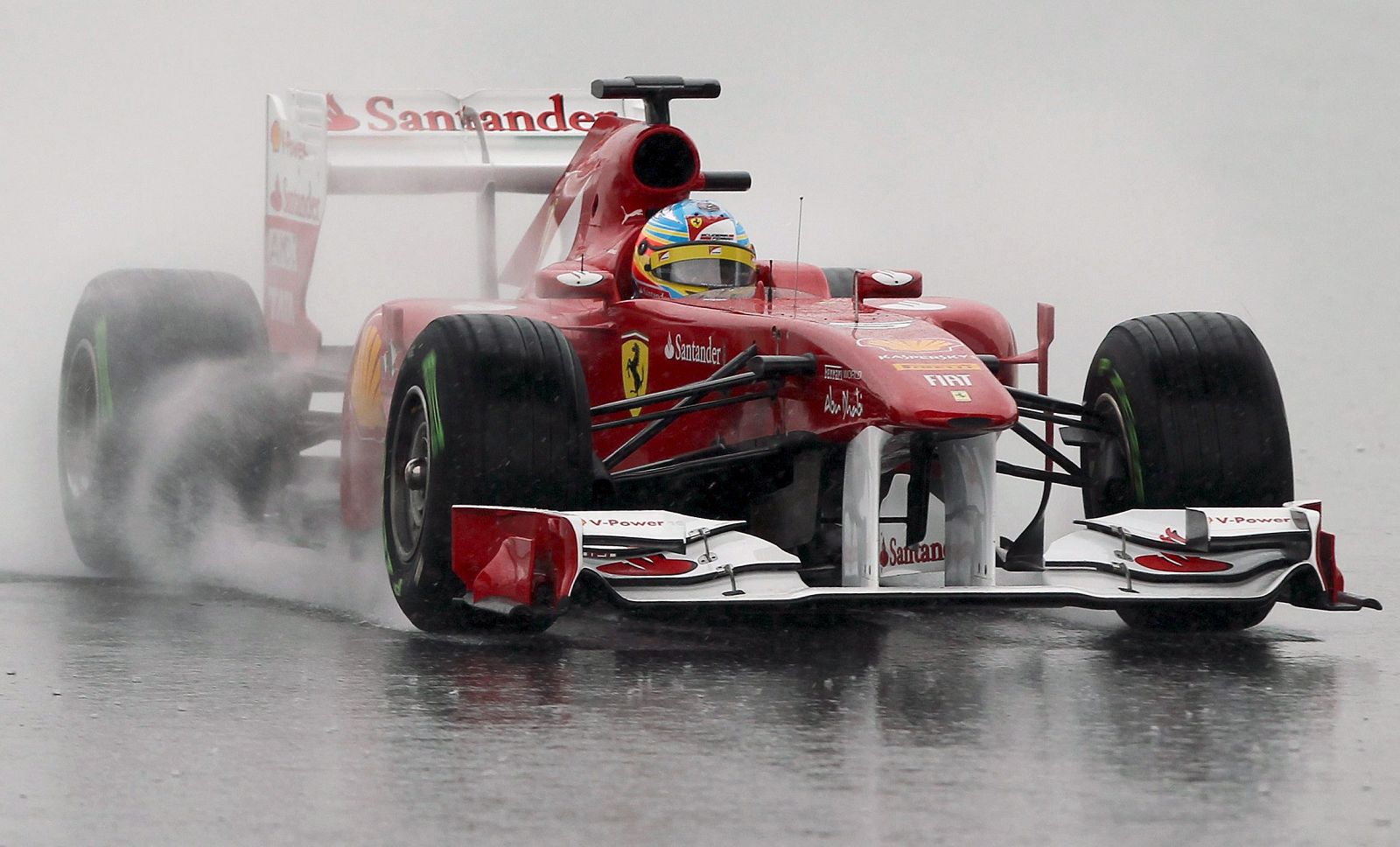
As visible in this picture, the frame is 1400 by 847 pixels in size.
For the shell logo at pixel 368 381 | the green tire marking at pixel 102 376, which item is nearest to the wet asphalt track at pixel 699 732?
the shell logo at pixel 368 381

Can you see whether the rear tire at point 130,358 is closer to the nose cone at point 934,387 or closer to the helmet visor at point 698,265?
the helmet visor at point 698,265

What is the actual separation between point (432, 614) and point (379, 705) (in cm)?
142

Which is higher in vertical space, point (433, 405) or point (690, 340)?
point (690, 340)

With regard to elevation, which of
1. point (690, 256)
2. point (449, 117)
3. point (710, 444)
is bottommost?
point (710, 444)

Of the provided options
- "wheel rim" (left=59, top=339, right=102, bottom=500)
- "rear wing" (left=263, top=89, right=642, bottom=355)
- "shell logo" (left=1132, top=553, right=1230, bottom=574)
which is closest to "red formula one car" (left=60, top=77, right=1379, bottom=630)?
"shell logo" (left=1132, top=553, right=1230, bottom=574)

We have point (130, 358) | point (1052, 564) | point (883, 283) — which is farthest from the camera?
point (130, 358)

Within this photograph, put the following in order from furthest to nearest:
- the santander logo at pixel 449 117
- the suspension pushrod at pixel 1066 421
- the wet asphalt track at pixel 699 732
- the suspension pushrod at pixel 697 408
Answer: the santander logo at pixel 449 117 → the suspension pushrod at pixel 1066 421 → the suspension pushrod at pixel 697 408 → the wet asphalt track at pixel 699 732

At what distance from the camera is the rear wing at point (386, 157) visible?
425 inches

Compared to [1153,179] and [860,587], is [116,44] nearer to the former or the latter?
[1153,179]

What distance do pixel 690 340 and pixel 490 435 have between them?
1.32m

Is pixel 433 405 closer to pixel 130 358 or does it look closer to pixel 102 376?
pixel 130 358

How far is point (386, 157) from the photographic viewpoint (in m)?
10.9

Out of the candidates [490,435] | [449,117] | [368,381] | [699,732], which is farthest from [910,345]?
[449,117]

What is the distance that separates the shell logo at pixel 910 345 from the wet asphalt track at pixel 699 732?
1.04m
